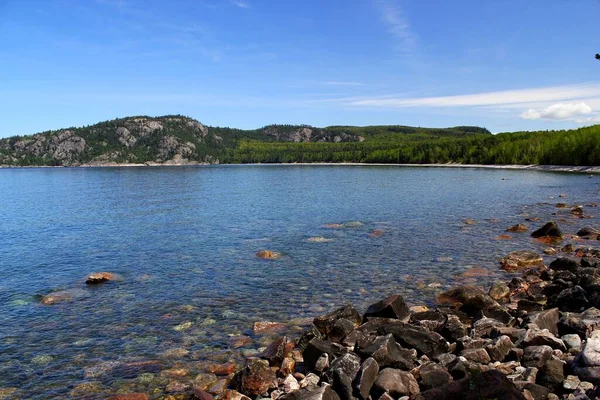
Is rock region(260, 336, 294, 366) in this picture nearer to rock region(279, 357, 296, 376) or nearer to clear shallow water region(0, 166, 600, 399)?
rock region(279, 357, 296, 376)

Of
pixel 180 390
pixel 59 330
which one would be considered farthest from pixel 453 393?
pixel 59 330

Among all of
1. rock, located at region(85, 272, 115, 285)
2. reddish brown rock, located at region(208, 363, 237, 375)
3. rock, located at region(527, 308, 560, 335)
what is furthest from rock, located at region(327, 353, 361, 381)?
rock, located at region(85, 272, 115, 285)

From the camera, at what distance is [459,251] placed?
36500mm

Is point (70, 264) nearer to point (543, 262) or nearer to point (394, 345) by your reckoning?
point (394, 345)

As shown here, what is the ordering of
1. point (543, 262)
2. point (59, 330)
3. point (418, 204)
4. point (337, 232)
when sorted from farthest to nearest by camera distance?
point (418, 204) < point (337, 232) < point (543, 262) < point (59, 330)

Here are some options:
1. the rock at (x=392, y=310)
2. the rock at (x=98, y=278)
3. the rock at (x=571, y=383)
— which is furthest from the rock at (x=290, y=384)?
the rock at (x=98, y=278)

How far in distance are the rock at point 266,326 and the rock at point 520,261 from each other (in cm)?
1850

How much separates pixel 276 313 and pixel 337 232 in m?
24.8

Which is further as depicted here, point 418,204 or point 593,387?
point 418,204

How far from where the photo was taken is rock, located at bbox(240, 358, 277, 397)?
14.6m

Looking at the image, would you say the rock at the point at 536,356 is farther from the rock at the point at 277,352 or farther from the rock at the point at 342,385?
the rock at the point at 277,352

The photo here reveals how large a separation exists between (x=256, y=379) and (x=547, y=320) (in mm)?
12074

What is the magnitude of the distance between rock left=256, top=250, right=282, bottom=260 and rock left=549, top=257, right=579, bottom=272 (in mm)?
20127

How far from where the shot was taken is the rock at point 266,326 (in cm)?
2081
